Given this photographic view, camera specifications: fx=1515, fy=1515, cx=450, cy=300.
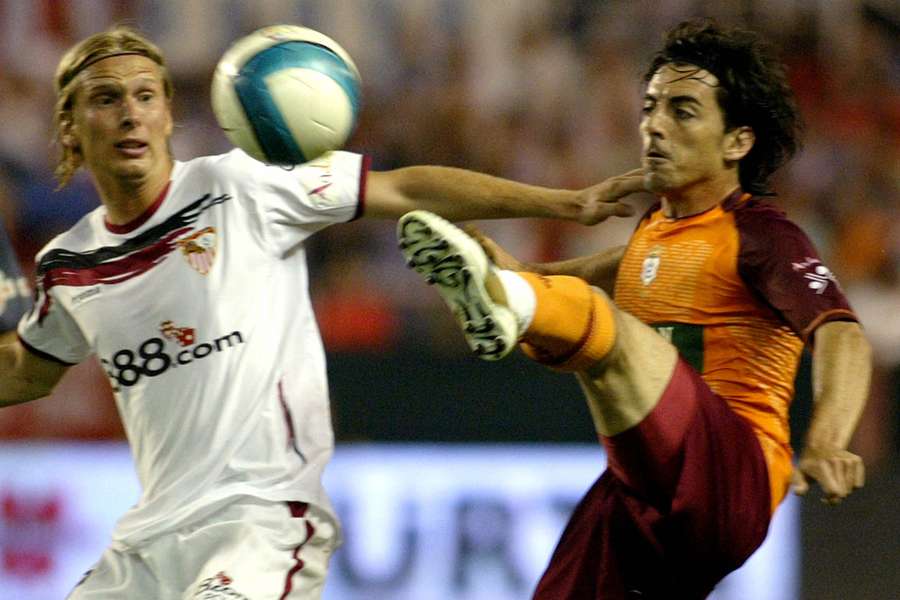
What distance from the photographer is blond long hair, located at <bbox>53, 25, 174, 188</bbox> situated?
183 inches

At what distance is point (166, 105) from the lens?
4.71 m

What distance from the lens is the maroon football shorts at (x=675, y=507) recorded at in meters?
4.09

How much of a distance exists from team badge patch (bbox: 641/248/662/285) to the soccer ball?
987mm

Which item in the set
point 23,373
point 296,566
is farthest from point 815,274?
point 23,373

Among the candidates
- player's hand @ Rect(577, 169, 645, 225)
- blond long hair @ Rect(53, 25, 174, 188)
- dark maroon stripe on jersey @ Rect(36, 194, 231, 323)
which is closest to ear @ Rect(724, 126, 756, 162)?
player's hand @ Rect(577, 169, 645, 225)

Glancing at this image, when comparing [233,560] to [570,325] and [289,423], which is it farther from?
[570,325]

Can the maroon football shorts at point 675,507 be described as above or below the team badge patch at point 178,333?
below

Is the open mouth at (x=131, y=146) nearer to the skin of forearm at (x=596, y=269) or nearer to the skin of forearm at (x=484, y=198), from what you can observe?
the skin of forearm at (x=484, y=198)

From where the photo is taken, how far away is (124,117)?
4.55 metres

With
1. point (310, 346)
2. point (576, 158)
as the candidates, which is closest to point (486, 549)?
point (576, 158)

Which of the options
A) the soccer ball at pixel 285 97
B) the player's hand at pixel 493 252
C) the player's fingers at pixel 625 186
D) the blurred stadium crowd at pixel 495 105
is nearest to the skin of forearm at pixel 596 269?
the player's hand at pixel 493 252

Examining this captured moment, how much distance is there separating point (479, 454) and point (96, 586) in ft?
11.7

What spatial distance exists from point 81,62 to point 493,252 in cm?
142

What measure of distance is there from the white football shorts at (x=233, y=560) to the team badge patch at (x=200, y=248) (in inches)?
27.7
